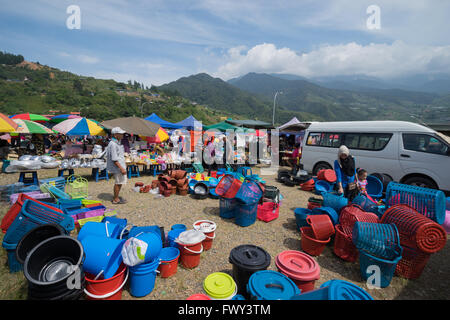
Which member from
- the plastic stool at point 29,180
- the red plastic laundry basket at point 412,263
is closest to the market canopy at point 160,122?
the plastic stool at point 29,180

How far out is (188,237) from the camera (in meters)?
3.14

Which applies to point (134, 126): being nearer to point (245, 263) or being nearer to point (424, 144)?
point (245, 263)

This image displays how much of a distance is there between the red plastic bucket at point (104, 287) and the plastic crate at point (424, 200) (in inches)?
198

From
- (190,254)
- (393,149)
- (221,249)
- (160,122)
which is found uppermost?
(160,122)

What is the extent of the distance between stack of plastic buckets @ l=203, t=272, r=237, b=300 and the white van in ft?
22.5

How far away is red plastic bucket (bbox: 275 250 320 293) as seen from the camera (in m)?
2.33

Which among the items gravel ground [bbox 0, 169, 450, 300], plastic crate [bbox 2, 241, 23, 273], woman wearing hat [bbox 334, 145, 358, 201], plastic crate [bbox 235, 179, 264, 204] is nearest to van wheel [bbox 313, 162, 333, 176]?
gravel ground [bbox 0, 169, 450, 300]

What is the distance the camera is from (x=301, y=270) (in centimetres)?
241

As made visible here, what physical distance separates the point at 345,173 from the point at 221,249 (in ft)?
10.8

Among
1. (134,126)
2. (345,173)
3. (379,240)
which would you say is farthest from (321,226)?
(134,126)

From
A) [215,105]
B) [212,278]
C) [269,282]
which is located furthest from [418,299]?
[215,105]

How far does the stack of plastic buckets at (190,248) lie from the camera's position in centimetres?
303

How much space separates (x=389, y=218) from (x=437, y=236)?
21.9 inches

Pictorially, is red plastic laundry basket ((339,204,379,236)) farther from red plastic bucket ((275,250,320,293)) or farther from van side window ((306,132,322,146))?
van side window ((306,132,322,146))
